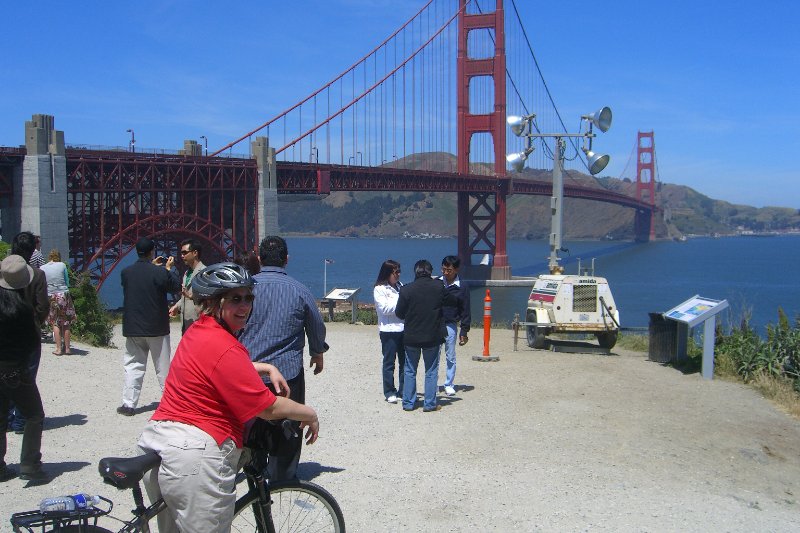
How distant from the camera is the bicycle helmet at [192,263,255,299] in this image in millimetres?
3154

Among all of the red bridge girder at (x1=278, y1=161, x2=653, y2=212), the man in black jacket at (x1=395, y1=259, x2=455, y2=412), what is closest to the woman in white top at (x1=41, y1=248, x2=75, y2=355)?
the man in black jacket at (x1=395, y1=259, x2=455, y2=412)

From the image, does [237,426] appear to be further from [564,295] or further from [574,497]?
[564,295]

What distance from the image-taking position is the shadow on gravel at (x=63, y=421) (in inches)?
273

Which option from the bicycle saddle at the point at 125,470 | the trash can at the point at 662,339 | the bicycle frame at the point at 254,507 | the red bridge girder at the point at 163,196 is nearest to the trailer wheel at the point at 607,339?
the trash can at the point at 662,339

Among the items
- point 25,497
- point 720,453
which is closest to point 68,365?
point 25,497

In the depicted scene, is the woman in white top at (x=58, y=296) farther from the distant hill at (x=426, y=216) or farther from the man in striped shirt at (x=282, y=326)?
the distant hill at (x=426, y=216)

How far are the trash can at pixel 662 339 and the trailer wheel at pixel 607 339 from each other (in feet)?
3.34

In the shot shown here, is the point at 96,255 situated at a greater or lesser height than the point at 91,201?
lesser

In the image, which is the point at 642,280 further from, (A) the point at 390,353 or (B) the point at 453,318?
(A) the point at 390,353

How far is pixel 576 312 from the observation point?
43.8ft

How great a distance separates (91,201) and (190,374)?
3185 centimetres

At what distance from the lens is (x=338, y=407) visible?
26.3 ft

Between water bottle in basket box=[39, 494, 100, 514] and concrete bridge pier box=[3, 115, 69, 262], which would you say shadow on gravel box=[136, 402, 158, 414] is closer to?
water bottle in basket box=[39, 494, 100, 514]

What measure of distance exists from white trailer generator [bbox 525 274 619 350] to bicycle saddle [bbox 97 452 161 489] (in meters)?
10.3
